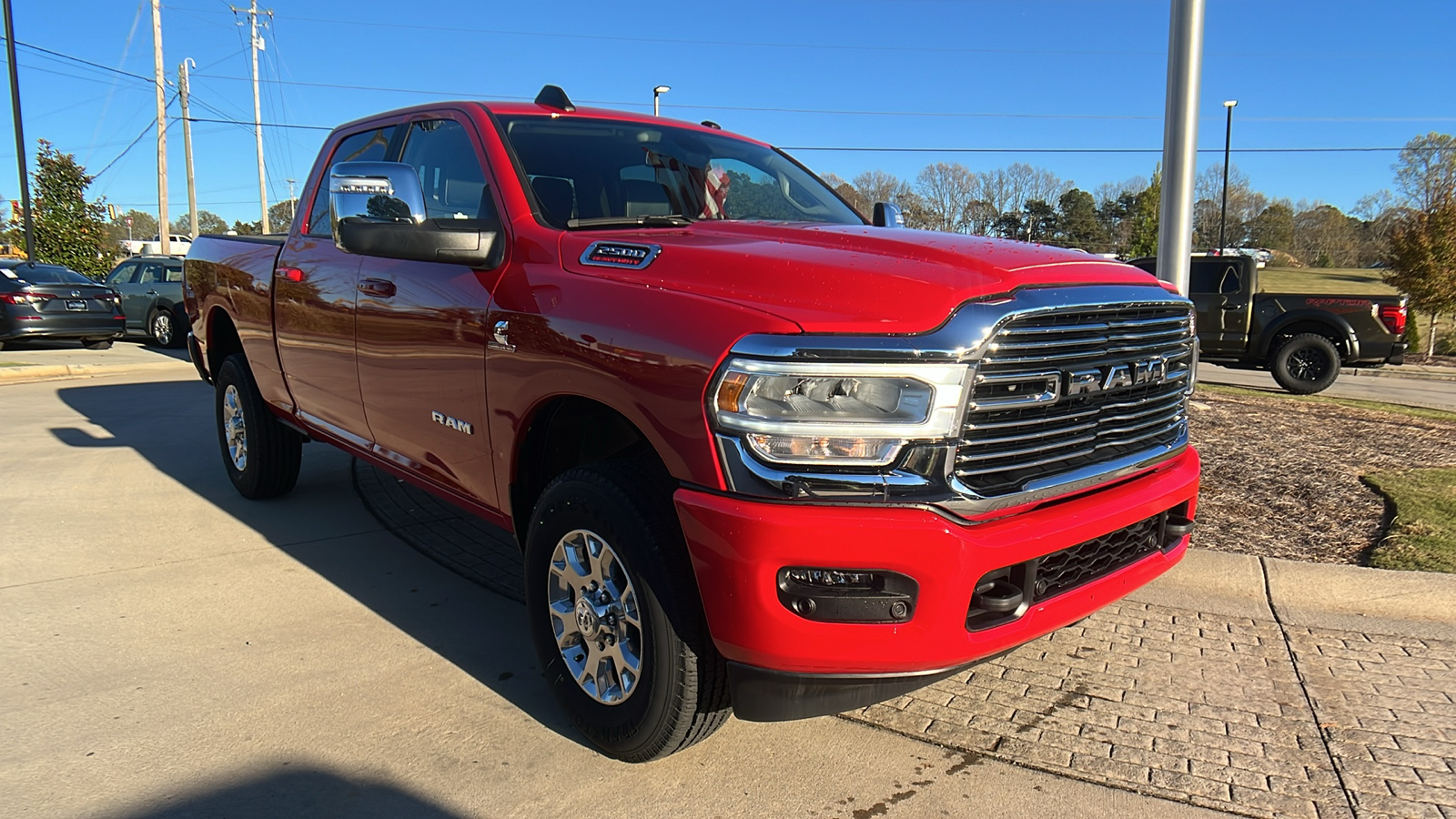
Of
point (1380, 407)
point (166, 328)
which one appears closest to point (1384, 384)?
point (1380, 407)

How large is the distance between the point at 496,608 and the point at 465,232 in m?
1.75

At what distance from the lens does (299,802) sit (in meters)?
2.61

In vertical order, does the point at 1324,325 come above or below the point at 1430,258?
below

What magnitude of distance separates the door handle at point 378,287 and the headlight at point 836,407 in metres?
2.02

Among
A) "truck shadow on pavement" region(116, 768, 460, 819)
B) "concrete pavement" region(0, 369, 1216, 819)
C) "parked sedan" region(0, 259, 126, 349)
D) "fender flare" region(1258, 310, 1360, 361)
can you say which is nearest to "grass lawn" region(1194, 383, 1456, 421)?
"fender flare" region(1258, 310, 1360, 361)

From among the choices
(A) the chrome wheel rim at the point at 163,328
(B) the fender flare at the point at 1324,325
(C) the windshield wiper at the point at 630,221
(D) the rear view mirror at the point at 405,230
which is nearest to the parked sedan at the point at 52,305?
(A) the chrome wheel rim at the point at 163,328

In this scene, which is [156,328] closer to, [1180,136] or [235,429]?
[235,429]

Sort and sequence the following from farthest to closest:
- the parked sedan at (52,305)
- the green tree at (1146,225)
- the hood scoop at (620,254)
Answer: the green tree at (1146,225) < the parked sedan at (52,305) < the hood scoop at (620,254)

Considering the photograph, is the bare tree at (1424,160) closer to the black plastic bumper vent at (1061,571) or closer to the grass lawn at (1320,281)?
the grass lawn at (1320,281)

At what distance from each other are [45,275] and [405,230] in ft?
52.8

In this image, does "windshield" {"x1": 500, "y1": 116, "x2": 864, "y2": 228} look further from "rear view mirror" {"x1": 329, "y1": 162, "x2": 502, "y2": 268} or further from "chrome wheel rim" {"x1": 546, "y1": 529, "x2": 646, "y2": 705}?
"chrome wheel rim" {"x1": 546, "y1": 529, "x2": 646, "y2": 705}

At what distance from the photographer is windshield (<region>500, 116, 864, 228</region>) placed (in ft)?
11.3

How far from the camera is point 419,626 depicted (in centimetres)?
385

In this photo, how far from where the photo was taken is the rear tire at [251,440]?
549 centimetres
